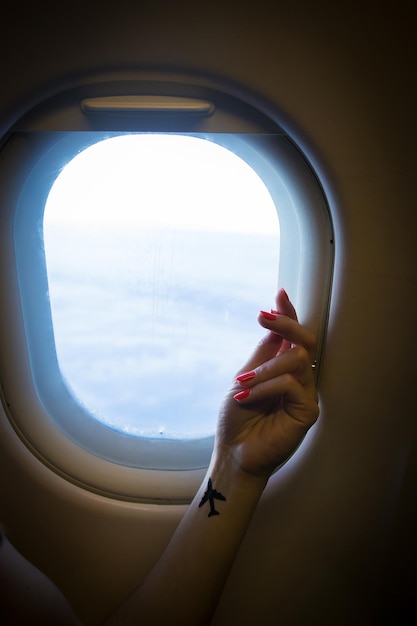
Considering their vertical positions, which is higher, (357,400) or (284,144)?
(284,144)

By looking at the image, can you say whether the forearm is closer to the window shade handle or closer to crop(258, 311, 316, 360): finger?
crop(258, 311, 316, 360): finger

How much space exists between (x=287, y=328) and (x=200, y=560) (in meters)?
0.45

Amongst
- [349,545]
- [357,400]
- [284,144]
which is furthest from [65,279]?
[349,545]

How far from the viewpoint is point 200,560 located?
79 centimetres

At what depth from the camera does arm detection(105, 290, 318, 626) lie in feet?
2.57

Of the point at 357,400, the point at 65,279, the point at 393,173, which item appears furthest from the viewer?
the point at 65,279

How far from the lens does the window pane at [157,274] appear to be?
2.91ft

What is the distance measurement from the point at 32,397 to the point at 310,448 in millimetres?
596

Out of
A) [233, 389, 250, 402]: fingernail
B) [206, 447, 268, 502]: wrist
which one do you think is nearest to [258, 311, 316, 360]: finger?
[233, 389, 250, 402]: fingernail

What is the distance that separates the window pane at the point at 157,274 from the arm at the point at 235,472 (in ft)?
0.63

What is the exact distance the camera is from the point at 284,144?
0.75 m

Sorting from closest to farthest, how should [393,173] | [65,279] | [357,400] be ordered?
[393,173] → [357,400] → [65,279]

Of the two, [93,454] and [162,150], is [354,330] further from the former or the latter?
[93,454]

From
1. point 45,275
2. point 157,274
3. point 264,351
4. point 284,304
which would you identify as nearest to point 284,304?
point 284,304
